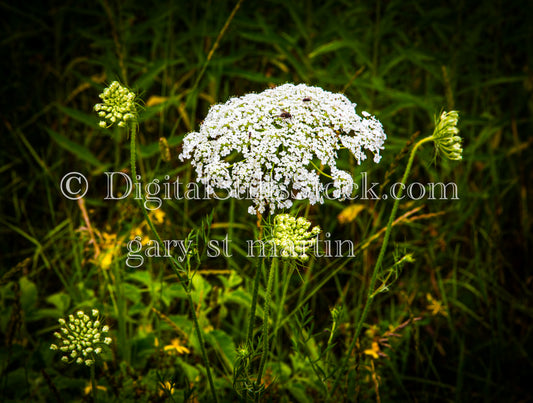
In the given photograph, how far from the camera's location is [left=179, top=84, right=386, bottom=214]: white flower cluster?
1.91 m

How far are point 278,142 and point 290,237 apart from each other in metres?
0.40

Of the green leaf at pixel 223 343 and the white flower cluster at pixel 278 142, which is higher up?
the white flower cluster at pixel 278 142

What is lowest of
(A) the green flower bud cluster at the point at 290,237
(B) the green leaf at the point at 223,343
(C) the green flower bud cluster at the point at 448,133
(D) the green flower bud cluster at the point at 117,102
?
(B) the green leaf at the point at 223,343

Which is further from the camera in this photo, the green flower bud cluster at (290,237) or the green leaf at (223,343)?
the green leaf at (223,343)

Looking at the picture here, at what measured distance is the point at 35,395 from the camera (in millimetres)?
2537

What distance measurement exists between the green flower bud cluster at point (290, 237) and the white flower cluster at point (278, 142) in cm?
9

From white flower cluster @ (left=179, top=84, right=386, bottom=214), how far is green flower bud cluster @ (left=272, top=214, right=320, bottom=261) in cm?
9

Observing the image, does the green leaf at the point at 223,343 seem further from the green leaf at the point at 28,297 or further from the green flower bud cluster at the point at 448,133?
the green flower bud cluster at the point at 448,133

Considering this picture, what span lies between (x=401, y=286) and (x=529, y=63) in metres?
2.58

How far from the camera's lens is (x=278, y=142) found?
1.94 m

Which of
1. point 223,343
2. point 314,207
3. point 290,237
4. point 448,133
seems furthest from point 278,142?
point 314,207

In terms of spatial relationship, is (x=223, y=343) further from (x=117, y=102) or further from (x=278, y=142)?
(x=117, y=102)

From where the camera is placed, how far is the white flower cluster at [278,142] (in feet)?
6.27

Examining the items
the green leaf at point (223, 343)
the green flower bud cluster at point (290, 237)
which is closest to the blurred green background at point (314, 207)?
the green leaf at point (223, 343)
